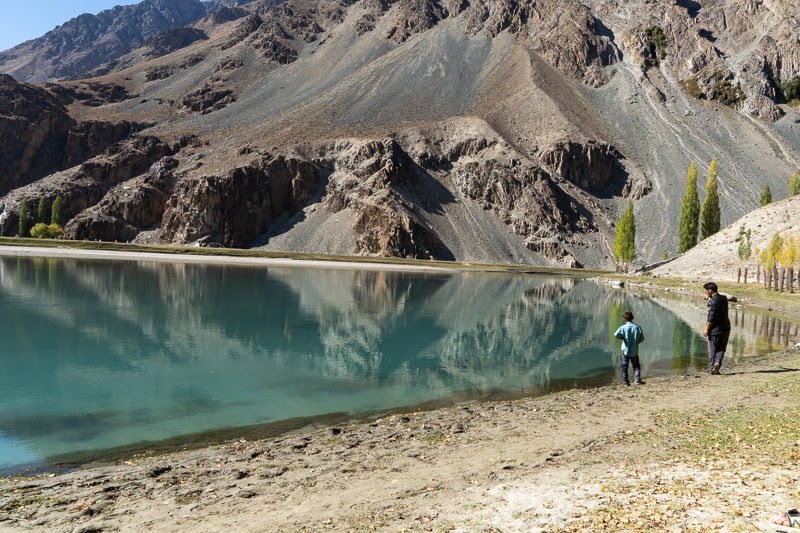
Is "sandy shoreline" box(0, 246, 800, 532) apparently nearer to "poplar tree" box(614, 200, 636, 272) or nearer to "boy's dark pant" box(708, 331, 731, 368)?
"boy's dark pant" box(708, 331, 731, 368)

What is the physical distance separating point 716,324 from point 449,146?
133792 mm

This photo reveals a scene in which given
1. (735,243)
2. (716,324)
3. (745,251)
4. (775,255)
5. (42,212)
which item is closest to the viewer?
(716,324)

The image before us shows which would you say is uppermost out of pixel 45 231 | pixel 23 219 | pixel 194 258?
pixel 23 219

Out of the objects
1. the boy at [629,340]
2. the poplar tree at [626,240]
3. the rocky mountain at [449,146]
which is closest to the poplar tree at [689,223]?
the poplar tree at [626,240]

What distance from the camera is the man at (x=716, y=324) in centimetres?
1936

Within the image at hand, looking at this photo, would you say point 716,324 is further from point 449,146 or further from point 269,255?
point 449,146

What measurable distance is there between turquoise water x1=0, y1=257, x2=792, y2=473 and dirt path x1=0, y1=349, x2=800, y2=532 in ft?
11.3

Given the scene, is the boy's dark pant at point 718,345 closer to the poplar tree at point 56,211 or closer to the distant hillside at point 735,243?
the distant hillside at point 735,243

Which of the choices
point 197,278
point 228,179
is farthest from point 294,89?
point 197,278

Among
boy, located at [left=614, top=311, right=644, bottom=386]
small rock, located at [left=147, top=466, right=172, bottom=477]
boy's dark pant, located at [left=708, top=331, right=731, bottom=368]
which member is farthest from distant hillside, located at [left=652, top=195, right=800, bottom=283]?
small rock, located at [left=147, top=466, right=172, bottom=477]

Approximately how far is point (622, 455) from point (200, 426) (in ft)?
38.9

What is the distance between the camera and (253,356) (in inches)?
1007

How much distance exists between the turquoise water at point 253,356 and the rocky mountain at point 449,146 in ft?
245

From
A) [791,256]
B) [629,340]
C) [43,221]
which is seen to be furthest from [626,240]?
[43,221]
